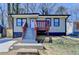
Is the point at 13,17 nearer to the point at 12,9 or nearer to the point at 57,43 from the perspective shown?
the point at 12,9

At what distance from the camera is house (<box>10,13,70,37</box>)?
569cm

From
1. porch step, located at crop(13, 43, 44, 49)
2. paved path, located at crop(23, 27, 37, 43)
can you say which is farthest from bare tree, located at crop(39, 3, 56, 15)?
porch step, located at crop(13, 43, 44, 49)

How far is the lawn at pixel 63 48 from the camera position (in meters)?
5.68

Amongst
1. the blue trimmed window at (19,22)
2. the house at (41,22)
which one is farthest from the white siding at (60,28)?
the blue trimmed window at (19,22)

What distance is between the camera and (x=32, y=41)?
569 cm

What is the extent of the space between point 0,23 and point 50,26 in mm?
599

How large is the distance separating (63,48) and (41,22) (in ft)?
1.33

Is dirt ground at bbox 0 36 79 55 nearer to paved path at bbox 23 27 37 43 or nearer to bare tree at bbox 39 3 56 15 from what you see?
paved path at bbox 23 27 37 43

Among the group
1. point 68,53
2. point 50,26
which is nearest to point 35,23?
point 50,26

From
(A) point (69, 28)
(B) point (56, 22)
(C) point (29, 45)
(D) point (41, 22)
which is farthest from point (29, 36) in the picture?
(A) point (69, 28)

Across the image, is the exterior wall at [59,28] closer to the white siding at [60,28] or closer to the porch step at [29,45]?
the white siding at [60,28]

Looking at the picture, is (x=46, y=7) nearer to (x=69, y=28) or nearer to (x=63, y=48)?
(x=69, y=28)

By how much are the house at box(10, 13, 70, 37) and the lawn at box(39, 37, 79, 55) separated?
4.7 inches

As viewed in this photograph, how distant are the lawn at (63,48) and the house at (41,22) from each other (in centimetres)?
12
